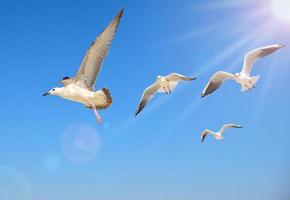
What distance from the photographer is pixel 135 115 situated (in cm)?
1595

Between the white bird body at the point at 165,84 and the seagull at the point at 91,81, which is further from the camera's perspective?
the white bird body at the point at 165,84

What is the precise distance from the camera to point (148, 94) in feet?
55.2

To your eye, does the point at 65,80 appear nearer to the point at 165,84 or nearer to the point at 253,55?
the point at 165,84

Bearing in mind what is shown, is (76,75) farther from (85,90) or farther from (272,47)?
(272,47)

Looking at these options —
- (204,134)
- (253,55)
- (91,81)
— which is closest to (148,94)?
(253,55)

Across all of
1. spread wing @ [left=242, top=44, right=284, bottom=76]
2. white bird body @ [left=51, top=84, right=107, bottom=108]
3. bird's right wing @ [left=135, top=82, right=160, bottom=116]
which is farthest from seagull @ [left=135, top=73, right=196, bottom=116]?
white bird body @ [left=51, top=84, right=107, bottom=108]

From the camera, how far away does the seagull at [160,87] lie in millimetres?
16078

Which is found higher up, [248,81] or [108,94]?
[248,81]

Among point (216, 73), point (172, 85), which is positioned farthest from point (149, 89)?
point (216, 73)

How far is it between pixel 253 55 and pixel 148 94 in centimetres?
377

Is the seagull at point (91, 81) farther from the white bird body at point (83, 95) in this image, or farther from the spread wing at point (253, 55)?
the spread wing at point (253, 55)

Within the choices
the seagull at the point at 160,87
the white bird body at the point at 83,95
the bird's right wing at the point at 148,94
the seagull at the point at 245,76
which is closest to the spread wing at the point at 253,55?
the seagull at the point at 245,76

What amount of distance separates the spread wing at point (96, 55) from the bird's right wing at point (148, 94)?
15.1 feet

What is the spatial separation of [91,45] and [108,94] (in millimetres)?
1236
